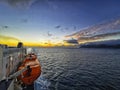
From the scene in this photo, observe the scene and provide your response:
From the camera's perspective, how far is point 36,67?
14352mm

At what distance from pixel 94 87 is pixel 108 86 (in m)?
2.11

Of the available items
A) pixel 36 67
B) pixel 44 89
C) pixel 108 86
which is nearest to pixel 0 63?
pixel 36 67

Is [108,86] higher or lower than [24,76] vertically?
lower

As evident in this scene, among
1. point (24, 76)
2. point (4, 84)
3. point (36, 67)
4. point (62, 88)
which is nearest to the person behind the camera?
point (4, 84)

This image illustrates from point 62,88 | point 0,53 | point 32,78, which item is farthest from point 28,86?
point 0,53

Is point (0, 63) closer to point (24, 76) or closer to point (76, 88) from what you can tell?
point (24, 76)

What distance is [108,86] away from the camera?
16.2 meters

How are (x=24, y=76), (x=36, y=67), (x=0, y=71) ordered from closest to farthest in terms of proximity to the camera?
(x=0, y=71) → (x=24, y=76) → (x=36, y=67)

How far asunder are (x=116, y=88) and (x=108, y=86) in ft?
3.42

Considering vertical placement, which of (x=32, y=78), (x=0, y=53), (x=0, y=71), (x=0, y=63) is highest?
(x=0, y=53)

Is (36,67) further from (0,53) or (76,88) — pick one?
(0,53)

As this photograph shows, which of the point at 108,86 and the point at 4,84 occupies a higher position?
the point at 4,84

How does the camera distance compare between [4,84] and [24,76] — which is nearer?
[4,84]

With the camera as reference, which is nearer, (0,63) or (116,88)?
(0,63)
